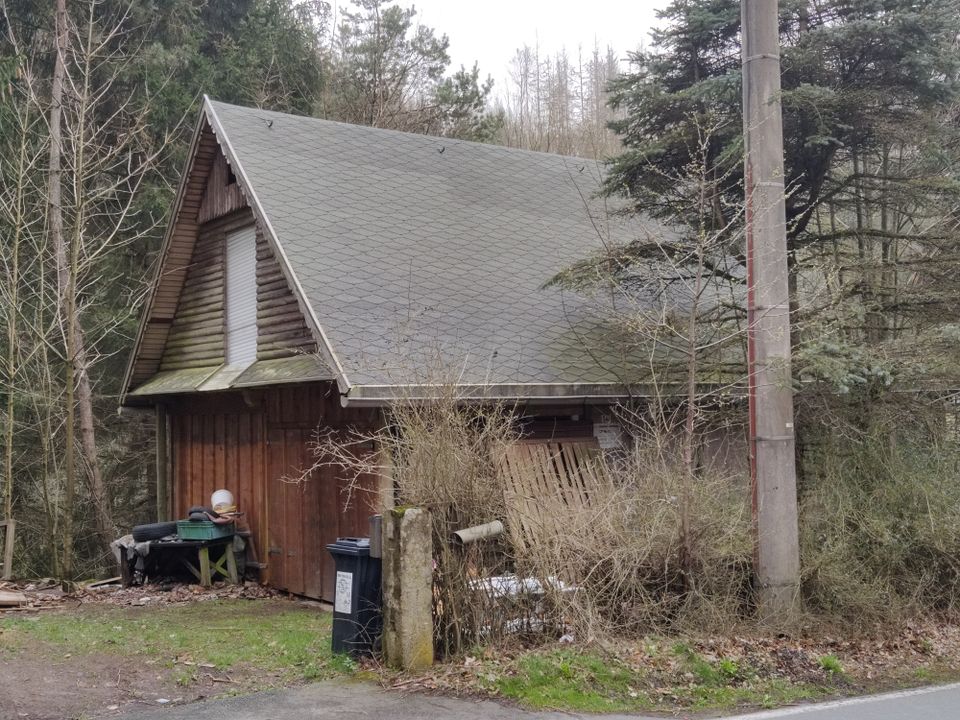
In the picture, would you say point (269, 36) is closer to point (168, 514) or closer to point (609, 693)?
point (168, 514)

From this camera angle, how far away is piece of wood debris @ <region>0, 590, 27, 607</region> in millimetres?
12398

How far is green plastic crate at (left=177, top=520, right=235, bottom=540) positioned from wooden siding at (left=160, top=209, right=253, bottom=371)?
2.57m

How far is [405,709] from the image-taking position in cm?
707

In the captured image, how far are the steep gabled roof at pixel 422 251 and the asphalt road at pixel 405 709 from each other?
2758 mm

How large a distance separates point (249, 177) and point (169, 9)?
10150mm

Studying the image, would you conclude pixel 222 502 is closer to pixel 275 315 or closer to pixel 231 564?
pixel 231 564

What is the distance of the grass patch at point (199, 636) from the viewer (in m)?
8.51

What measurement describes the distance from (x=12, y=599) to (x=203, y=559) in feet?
7.86

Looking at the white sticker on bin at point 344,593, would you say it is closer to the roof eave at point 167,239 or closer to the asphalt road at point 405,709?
the asphalt road at point 405,709

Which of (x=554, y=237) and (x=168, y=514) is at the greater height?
(x=554, y=237)

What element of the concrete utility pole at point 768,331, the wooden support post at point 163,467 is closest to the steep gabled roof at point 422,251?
the concrete utility pole at point 768,331

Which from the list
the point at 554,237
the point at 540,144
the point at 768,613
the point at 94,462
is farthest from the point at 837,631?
the point at 540,144

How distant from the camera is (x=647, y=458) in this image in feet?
29.5

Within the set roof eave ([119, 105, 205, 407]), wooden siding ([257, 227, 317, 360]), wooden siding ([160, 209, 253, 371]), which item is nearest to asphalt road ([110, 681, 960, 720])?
wooden siding ([257, 227, 317, 360])
